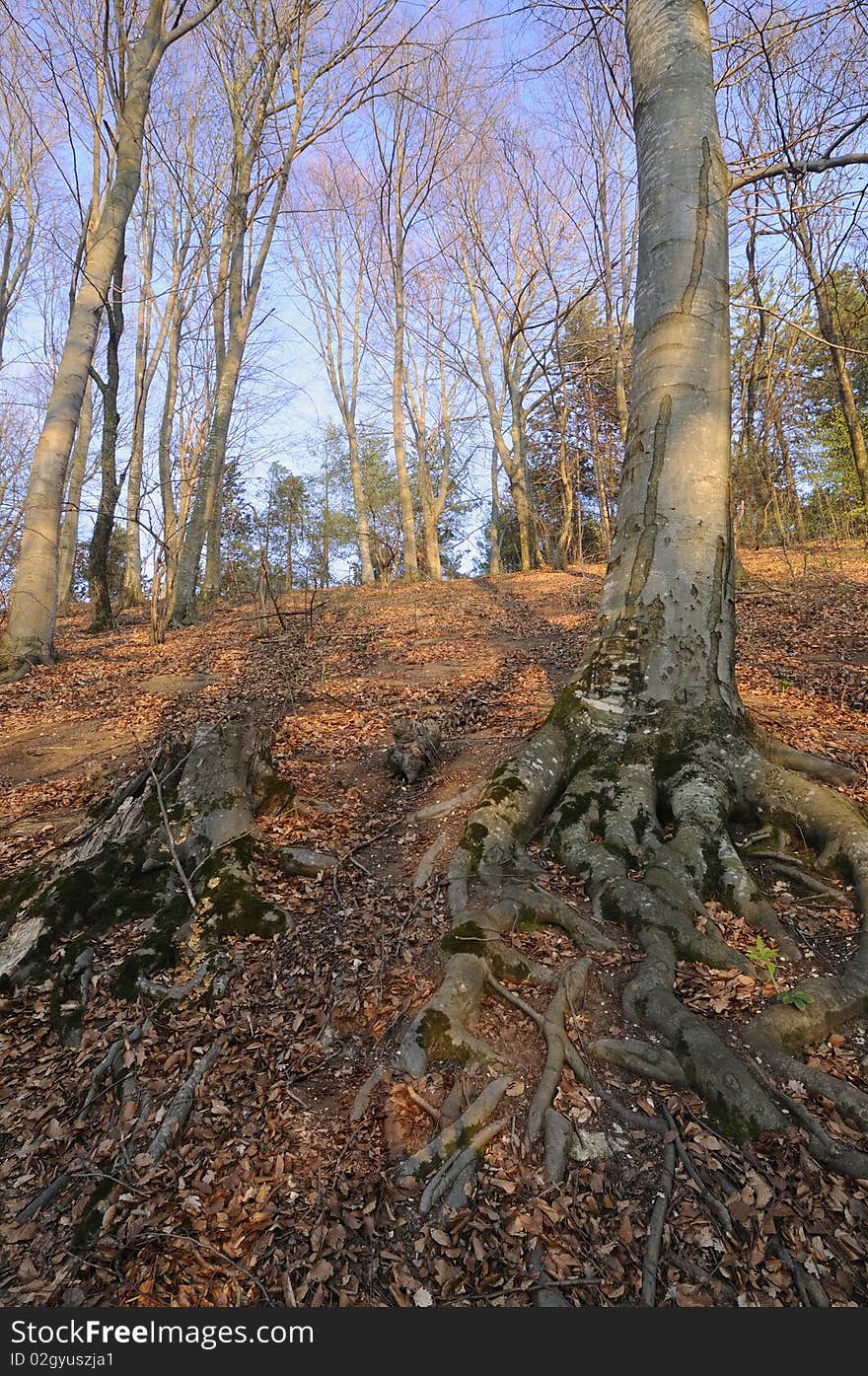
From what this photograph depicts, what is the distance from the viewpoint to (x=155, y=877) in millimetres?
4004

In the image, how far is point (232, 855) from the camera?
4016 mm

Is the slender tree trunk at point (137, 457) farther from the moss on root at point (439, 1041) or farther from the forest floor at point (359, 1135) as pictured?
the moss on root at point (439, 1041)

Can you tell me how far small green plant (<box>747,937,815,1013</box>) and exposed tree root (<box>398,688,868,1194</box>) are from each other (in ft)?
0.05

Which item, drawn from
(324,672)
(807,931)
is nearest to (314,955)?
(807,931)

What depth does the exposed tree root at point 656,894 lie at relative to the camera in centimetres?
238

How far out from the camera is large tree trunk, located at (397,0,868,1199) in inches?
124

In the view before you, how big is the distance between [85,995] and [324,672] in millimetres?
5604

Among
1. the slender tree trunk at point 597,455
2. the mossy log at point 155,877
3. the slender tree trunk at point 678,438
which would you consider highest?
the slender tree trunk at point 597,455

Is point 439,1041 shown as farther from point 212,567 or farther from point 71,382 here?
point 212,567

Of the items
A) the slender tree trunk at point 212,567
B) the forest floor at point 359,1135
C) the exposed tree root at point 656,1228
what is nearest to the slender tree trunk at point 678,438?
the forest floor at point 359,1135

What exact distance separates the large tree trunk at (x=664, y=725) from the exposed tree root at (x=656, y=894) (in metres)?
0.01

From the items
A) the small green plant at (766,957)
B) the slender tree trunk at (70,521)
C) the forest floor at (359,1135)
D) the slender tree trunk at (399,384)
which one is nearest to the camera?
the forest floor at (359,1135)

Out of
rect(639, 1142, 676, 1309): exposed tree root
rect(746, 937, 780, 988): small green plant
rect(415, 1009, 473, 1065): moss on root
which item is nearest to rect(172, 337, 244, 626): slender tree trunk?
rect(415, 1009, 473, 1065): moss on root

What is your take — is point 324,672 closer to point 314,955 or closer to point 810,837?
point 314,955
